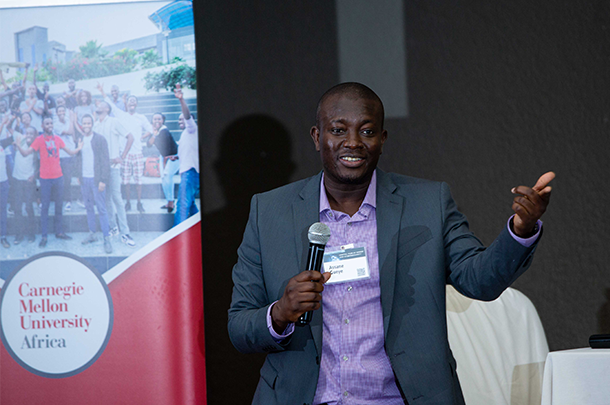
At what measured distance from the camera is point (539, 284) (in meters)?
2.96

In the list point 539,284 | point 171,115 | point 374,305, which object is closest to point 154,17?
point 171,115

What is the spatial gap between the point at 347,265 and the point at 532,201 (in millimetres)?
592

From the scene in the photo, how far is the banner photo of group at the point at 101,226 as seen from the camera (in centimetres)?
290

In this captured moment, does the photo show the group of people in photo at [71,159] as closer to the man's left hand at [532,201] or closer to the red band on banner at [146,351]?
the red band on banner at [146,351]

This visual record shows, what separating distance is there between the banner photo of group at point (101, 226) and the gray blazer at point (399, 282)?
Result: 1133 mm

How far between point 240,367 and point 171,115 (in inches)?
57.6

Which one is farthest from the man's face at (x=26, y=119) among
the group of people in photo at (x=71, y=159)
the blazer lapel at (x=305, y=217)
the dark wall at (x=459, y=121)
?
the blazer lapel at (x=305, y=217)

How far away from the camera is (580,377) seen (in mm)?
1736

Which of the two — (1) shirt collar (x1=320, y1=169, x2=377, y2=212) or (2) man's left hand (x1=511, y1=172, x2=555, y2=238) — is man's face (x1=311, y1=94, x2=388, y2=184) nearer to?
(1) shirt collar (x1=320, y1=169, x2=377, y2=212)

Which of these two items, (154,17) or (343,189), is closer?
(343,189)

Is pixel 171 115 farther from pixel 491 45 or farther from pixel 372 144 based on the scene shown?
pixel 491 45

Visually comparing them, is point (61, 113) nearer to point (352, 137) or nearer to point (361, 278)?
point (352, 137)

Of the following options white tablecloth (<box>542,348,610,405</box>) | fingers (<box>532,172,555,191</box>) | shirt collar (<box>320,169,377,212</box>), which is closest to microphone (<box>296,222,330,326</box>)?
shirt collar (<box>320,169,377,212</box>)

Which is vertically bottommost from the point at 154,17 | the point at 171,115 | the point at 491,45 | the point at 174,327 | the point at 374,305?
the point at 174,327
